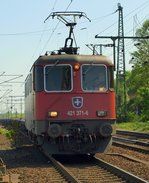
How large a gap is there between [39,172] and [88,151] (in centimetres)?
261

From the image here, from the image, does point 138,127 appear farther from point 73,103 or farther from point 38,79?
point 38,79

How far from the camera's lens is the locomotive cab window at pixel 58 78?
15.0m

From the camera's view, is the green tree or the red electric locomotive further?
the green tree

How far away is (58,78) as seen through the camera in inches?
593

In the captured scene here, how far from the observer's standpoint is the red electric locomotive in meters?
14.6

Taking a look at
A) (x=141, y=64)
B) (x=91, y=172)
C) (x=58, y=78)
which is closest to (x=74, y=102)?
(x=58, y=78)

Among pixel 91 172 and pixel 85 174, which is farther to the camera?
pixel 91 172

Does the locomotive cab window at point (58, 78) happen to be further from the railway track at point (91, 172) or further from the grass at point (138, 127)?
the grass at point (138, 127)

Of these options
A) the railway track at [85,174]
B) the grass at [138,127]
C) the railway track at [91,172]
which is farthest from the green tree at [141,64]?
the railway track at [85,174]

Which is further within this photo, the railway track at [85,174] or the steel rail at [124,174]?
the railway track at [85,174]

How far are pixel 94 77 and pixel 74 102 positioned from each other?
3.42ft

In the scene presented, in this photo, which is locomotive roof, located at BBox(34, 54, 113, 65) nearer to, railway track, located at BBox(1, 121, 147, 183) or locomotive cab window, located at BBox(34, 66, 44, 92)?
locomotive cab window, located at BBox(34, 66, 44, 92)

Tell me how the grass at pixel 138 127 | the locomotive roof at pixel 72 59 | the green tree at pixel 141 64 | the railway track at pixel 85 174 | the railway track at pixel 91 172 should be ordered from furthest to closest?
the green tree at pixel 141 64, the grass at pixel 138 127, the locomotive roof at pixel 72 59, the railway track at pixel 85 174, the railway track at pixel 91 172

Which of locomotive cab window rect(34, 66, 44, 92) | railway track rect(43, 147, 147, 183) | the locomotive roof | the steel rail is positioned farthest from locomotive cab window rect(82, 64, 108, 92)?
the steel rail
